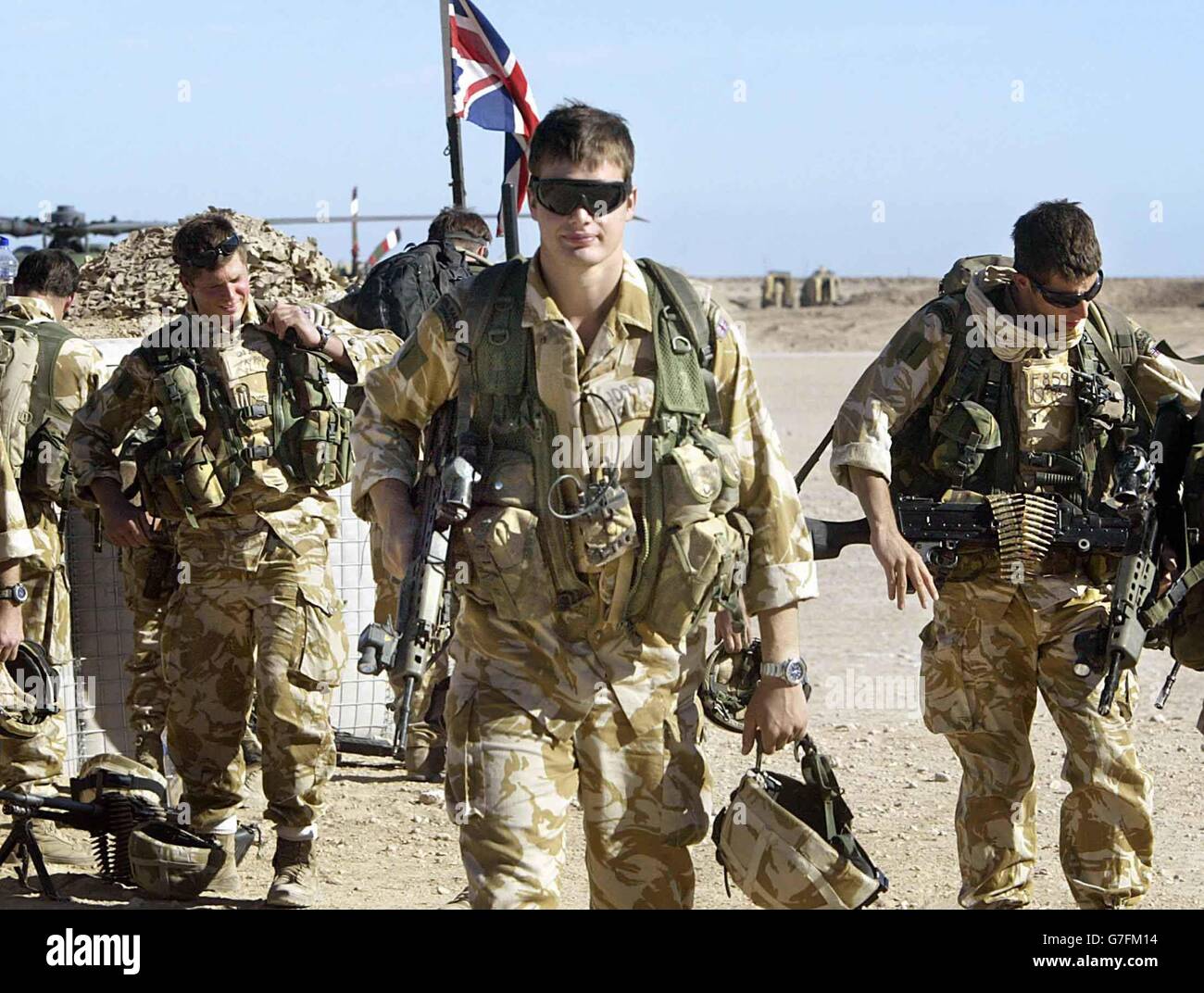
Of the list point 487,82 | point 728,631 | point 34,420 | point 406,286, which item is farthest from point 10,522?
point 487,82

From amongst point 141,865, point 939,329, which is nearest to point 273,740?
point 141,865

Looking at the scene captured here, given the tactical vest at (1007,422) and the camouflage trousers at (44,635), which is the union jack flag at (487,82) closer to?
the camouflage trousers at (44,635)

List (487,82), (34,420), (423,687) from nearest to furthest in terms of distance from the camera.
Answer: (34,420), (423,687), (487,82)

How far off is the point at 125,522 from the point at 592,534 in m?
2.70

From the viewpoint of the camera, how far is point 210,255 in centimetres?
617

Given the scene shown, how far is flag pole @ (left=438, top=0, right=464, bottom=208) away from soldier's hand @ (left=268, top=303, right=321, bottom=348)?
10.7 feet

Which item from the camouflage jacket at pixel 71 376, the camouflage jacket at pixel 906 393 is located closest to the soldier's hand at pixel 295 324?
the camouflage jacket at pixel 71 376

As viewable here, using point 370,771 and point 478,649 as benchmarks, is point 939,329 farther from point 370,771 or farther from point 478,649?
point 370,771

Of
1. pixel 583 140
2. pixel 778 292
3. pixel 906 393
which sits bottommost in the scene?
pixel 906 393

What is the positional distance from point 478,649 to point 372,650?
29cm

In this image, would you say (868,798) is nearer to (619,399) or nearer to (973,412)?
(973,412)

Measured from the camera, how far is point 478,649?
4344 mm

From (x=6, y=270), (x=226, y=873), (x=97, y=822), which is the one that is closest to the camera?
(x=97, y=822)

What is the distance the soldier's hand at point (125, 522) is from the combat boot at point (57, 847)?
4.11 ft
